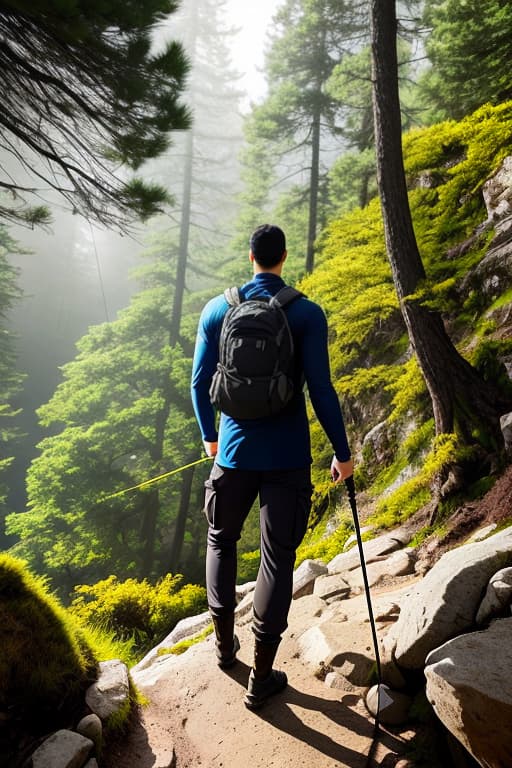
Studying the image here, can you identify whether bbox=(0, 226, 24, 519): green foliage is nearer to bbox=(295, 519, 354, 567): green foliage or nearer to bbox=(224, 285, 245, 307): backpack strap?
bbox=(295, 519, 354, 567): green foliage

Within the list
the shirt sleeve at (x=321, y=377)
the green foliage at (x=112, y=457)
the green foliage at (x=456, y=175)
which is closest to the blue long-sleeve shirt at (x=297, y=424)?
the shirt sleeve at (x=321, y=377)

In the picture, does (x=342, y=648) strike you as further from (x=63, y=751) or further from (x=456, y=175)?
(x=456, y=175)

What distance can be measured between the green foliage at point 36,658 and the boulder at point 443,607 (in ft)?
Answer: 5.48

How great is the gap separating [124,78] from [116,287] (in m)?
49.2

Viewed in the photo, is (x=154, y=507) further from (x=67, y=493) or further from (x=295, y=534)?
(x=295, y=534)

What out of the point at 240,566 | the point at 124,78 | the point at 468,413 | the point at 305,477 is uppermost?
the point at 124,78

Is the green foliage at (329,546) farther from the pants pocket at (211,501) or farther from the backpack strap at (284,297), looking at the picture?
the backpack strap at (284,297)

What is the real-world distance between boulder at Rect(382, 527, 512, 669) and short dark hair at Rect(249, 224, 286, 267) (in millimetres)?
1934

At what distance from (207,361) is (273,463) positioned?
750 millimetres

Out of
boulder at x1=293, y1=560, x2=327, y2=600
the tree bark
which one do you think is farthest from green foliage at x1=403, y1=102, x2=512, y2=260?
the tree bark

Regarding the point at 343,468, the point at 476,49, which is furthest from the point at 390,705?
Result: the point at 476,49

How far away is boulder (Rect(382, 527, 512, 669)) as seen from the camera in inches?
88.0

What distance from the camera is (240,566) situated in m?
13.7

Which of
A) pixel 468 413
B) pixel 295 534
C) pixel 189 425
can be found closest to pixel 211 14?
pixel 189 425
